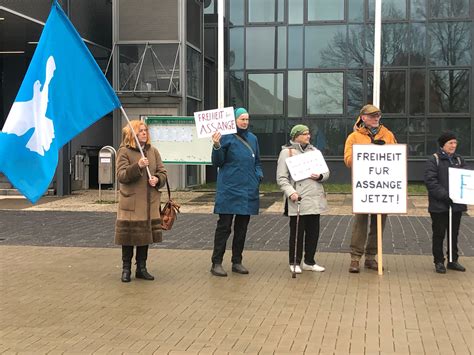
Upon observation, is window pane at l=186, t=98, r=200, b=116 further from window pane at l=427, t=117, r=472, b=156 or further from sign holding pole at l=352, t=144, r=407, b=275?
sign holding pole at l=352, t=144, r=407, b=275

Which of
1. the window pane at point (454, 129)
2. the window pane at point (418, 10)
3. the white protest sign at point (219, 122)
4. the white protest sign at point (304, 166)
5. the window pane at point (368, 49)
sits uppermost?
the window pane at point (418, 10)

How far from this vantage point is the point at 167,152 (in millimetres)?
17484

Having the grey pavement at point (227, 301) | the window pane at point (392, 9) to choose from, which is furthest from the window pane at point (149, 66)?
the grey pavement at point (227, 301)

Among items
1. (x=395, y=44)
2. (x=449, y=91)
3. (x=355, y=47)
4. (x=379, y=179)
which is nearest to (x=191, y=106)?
(x=355, y=47)

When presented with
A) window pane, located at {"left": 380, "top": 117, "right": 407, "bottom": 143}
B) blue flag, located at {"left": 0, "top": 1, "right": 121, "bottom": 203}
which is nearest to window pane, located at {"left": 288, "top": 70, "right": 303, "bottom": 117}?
window pane, located at {"left": 380, "top": 117, "right": 407, "bottom": 143}

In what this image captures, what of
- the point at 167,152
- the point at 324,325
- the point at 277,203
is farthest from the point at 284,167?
the point at 167,152

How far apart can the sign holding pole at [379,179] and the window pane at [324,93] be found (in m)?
15.6

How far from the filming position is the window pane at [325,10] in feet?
74.9

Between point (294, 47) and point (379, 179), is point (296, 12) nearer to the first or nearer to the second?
point (294, 47)

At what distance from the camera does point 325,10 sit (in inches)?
902

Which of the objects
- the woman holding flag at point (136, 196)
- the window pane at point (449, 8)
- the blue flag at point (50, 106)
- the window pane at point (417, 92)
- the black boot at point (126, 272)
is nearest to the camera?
the blue flag at point (50, 106)

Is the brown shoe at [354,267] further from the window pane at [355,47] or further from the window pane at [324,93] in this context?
A: the window pane at [355,47]

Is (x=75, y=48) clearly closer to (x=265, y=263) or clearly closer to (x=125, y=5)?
(x=265, y=263)

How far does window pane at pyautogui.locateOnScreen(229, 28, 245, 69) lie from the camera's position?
23.5 metres
